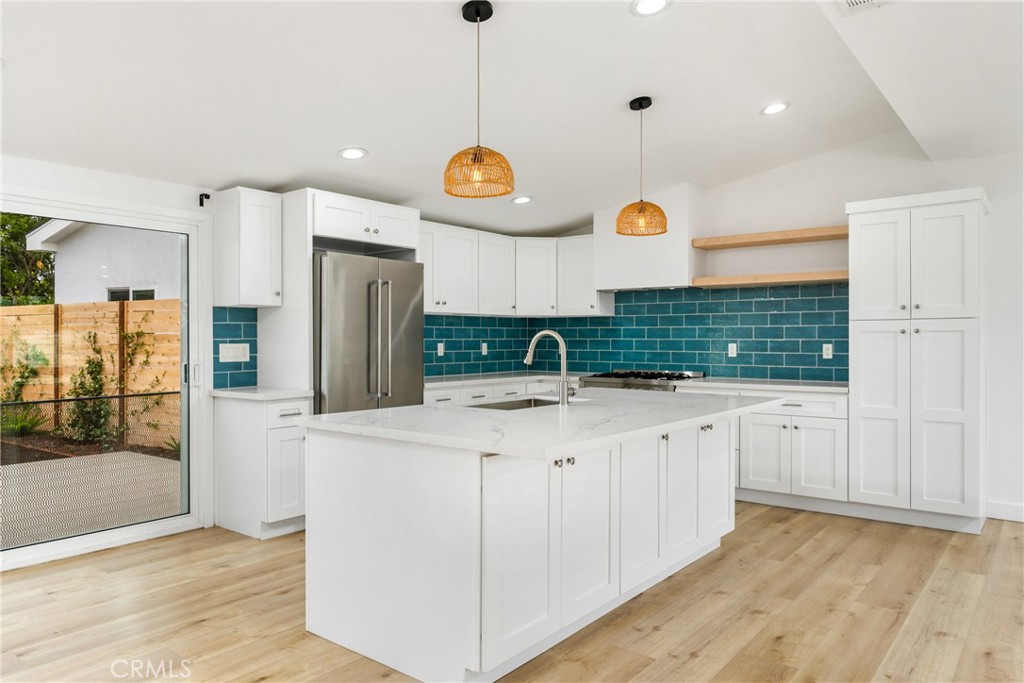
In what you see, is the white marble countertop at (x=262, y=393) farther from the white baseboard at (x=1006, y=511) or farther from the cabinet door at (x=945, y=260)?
the white baseboard at (x=1006, y=511)

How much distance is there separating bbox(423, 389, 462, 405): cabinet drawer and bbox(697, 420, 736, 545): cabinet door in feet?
7.18

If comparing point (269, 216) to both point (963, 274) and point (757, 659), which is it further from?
point (963, 274)

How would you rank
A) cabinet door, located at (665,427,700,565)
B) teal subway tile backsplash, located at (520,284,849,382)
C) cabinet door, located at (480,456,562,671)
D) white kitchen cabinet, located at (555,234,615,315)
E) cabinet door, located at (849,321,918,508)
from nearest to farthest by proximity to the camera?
cabinet door, located at (480,456,562,671)
cabinet door, located at (665,427,700,565)
cabinet door, located at (849,321,918,508)
teal subway tile backsplash, located at (520,284,849,382)
white kitchen cabinet, located at (555,234,615,315)

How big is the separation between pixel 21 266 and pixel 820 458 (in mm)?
4942

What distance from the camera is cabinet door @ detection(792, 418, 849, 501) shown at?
4426 millimetres

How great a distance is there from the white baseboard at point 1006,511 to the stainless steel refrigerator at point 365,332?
385 centimetres

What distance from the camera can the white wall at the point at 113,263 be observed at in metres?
3.73

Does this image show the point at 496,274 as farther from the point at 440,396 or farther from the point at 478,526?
the point at 478,526

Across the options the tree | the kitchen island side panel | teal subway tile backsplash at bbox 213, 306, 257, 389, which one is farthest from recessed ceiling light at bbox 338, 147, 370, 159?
the kitchen island side panel

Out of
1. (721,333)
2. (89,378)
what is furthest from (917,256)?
(89,378)

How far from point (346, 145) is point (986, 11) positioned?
3047 millimetres

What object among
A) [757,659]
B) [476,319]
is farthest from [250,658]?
[476,319]

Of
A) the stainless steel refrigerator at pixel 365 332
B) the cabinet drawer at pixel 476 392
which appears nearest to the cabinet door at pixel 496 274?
the cabinet drawer at pixel 476 392

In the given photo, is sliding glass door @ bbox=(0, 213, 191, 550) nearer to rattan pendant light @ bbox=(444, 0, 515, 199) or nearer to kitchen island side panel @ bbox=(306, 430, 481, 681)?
kitchen island side panel @ bbox=(306, 430, 481, 681)
